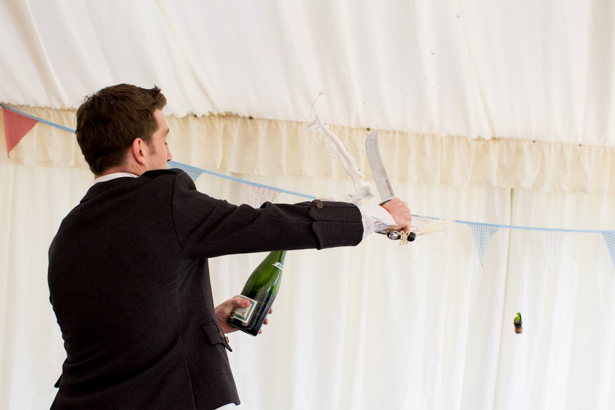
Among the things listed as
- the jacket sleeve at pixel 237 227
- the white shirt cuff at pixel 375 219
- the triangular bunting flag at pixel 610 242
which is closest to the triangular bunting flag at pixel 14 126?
the jacket sleeve at pixel 237 227

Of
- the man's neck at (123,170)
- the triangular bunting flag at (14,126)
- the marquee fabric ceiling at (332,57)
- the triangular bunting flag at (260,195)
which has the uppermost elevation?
the marquee fabric ceiling at (332,57)

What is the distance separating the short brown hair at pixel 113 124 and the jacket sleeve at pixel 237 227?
133 millimetres

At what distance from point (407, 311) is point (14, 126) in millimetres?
1787

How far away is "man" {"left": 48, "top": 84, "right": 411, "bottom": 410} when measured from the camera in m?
0.75

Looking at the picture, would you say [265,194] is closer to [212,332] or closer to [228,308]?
[228,308]

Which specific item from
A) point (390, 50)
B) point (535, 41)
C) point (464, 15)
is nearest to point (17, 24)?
point (390, 50)

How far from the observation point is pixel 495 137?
1984 millimetres

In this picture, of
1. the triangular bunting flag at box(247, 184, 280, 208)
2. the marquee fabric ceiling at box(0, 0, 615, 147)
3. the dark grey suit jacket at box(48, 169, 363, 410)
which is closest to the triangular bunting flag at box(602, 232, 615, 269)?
the marquee fabric ceiling at box(0, 0, 615, 147)

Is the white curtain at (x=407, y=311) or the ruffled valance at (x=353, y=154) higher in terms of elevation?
the ruffled valance at (x=353, y=154)

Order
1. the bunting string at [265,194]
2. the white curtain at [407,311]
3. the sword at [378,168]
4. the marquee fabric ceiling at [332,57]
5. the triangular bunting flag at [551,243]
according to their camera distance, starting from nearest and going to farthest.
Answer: the sword at [378,168]
the marquee fabric ceiling at [332,57]
the bunting string at [265,194]
the white curtain at [407,311]
the triangular bunting flag at [551,243]

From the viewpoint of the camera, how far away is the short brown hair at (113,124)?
812 mm

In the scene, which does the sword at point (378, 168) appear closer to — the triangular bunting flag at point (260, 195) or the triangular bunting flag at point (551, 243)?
the triangular bunting flag at point (260, 195)

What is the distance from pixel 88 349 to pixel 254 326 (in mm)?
377

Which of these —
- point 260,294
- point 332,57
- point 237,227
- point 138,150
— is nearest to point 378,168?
point 237,227
